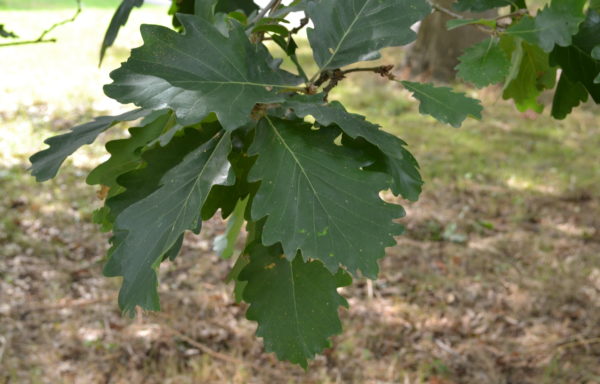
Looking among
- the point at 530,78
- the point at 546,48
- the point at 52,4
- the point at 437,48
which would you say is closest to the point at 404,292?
the point at 530,78

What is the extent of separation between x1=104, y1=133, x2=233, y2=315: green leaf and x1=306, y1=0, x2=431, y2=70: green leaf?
20 cm

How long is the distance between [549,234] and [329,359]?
A: 184cm

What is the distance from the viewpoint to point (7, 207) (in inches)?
176

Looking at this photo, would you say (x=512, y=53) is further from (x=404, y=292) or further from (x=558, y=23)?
(x=404, y=292)

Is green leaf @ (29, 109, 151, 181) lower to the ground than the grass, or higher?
higher

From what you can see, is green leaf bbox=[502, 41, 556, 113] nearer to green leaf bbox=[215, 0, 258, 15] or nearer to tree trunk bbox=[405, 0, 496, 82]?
green leaf bbox=[215, 0, 258, 15]

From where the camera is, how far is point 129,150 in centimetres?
108

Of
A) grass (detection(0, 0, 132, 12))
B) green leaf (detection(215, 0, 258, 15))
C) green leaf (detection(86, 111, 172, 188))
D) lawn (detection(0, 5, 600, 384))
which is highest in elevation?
green leaf (detection(215, 0, 258, 15))

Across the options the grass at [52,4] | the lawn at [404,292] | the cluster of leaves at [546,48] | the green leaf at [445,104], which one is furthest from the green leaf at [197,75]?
the grass at [52,4]

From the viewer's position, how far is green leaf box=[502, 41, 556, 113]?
1.43 m

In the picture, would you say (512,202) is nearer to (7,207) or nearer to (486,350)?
(486,350)

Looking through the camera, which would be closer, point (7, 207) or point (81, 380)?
point (81, 380)

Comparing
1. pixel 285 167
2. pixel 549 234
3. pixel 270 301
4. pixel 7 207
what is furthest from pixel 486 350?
pixel 7 207

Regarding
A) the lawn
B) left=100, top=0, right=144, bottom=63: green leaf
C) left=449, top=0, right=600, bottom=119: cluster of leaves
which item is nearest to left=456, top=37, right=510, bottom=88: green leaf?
left=449, top=0, right=600, bottom=119: cluster of leaves
